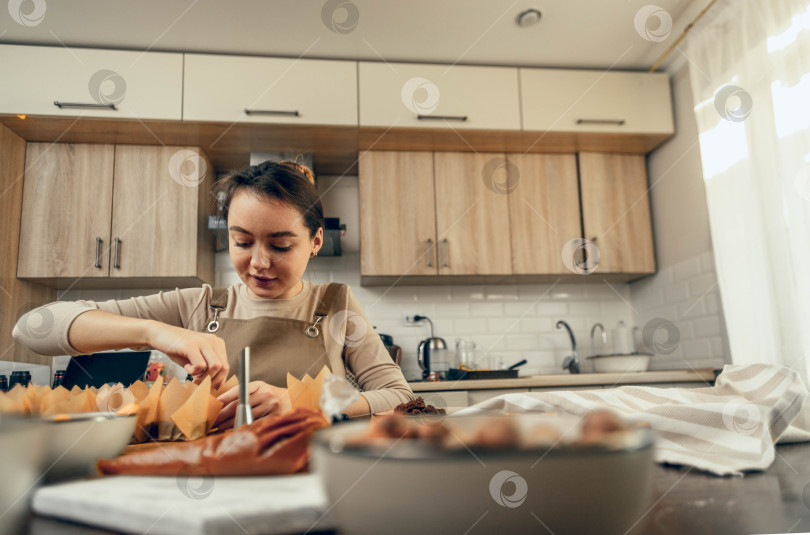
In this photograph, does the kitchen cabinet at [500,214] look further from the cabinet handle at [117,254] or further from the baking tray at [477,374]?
the cabinet handle at [117,254]

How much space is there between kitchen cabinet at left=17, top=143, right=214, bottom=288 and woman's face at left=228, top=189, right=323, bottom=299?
4.12 ft

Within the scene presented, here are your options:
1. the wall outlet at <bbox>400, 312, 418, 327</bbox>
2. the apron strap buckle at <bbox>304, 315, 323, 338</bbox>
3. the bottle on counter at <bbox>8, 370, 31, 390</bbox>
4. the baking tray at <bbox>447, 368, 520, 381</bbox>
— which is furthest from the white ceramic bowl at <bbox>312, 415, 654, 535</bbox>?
the wall outlet at <bbox>400, 312, 418, 327</bbox>

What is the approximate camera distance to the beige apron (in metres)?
1.05

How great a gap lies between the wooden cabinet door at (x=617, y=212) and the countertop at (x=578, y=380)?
51cm

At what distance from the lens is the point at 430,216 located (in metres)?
2.40

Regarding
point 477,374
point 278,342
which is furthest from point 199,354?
point 477,374

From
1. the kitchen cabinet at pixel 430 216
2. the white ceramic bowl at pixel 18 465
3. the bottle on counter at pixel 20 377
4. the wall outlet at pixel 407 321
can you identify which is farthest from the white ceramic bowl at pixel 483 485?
the wall outlet at pixel 407 321

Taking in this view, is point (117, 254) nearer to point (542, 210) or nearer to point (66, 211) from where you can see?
point (66, 211)

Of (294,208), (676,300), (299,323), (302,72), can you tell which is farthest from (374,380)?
(676,300)

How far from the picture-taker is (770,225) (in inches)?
70.9

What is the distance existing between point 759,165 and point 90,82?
2334 millimetres

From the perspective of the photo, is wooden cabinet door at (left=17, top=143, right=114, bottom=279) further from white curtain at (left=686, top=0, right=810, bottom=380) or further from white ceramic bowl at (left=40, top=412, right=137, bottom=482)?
white curtain at (left=686, top=0, right=810, bottom=380)

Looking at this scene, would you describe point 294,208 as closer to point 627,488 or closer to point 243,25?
point 627,488

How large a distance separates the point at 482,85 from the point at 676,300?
1199 mm
